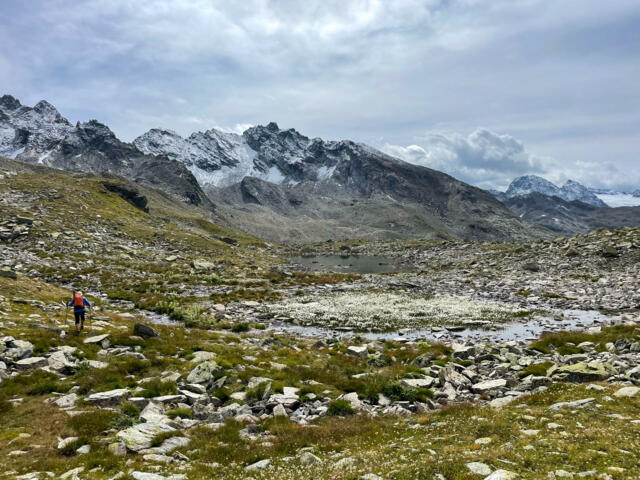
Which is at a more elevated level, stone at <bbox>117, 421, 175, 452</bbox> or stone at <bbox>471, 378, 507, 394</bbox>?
stone at <bbox>471, 378, 507, 394</bbox>

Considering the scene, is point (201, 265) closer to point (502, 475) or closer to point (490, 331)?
point (490, 331)

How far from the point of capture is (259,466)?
10234 millimetres

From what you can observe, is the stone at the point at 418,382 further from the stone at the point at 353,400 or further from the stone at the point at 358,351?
the stone at the point at 358,351

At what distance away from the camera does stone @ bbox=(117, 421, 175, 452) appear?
36.4ft

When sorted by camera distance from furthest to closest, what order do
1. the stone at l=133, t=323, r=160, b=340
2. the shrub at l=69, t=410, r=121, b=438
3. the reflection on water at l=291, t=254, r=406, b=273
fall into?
the reflection on water at l=291, t=254, r=406, b=273
the stone at l=133, t=323, r=160, b=340
the shrub at l=69, t=410, r=121, b=438

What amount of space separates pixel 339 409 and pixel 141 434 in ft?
25.2

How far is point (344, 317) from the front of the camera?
38156 mm

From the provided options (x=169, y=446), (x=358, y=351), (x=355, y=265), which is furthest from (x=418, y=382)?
(x=355, y=265)

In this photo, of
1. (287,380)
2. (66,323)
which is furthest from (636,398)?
(66,323)

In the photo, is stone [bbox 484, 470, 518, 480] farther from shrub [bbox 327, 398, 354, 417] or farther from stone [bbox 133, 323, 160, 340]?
stone [bbox 133, 323, 160, 340]

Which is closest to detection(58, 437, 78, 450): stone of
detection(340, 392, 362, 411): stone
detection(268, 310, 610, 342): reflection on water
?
detection(340, 392, 362, 411): stone

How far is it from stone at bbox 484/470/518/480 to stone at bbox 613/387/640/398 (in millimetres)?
8194

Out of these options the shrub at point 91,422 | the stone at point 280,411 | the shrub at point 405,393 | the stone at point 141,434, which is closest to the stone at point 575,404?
the shrub at point 405,393

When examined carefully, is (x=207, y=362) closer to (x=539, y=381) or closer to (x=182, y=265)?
(x=539, y=381)
